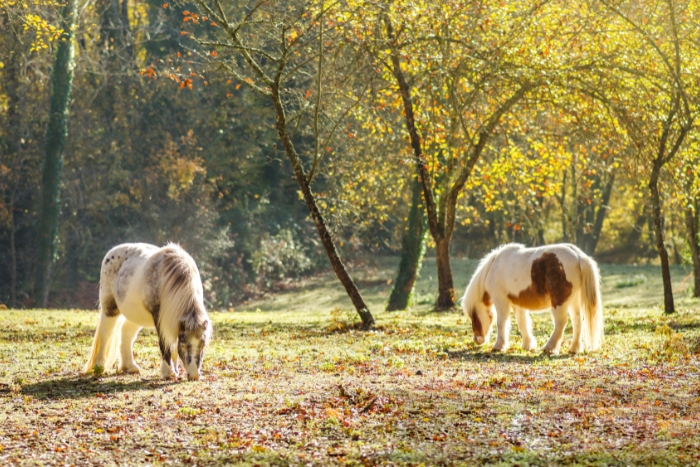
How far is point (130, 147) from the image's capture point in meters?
30.0

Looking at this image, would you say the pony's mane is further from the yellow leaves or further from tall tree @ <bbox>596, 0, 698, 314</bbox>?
the yellow leaves

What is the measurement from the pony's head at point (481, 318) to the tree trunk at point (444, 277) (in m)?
6.63

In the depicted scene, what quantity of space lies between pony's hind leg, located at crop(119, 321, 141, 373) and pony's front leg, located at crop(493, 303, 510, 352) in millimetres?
5100

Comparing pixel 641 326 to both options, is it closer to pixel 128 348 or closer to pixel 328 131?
pixel 328 131

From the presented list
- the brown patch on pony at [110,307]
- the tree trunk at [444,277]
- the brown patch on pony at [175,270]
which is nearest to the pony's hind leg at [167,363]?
the brown patch on pony at [175,270]

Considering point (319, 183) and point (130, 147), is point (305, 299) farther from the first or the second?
point (130, 147)

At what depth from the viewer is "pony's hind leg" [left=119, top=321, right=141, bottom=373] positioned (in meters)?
10.1

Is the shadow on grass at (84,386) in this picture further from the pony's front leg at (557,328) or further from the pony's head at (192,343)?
the pony's front leg at (557,328)

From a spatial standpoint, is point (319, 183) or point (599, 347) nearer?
point (599, 347)

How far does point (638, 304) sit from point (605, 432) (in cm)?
1798

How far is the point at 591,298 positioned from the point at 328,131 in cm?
624

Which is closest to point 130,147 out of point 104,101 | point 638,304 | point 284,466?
point 104,101

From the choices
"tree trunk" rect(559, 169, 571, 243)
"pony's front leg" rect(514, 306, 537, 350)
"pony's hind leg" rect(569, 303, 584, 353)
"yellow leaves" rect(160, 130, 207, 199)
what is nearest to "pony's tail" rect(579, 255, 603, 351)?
"pony's hind leg" rect(569, 303, 584, 353)

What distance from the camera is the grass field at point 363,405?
6.16 m
